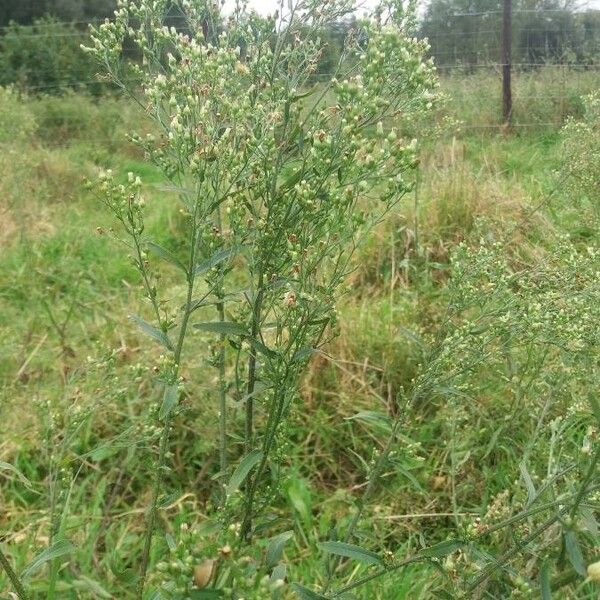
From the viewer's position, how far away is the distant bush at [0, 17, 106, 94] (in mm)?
14034

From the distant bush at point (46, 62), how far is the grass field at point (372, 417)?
370 inches

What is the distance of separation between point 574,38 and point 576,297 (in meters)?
11.0

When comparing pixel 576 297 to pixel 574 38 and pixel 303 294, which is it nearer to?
pixel 303 294

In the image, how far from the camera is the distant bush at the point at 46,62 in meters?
14.0

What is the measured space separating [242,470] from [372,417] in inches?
14.3

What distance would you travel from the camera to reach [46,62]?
48.3 ft

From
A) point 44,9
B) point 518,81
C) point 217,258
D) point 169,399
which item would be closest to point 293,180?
point 217,258

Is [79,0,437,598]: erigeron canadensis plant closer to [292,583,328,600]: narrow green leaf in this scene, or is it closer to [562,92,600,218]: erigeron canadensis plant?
[292,583,328,600]: narrow green leaf

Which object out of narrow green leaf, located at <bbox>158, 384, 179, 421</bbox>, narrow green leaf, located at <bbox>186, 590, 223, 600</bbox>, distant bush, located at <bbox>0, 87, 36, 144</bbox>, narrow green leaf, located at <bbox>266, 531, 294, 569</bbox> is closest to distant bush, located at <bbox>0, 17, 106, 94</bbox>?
distant bush, located at <bbox>0, 87, 36, 144</bbox>

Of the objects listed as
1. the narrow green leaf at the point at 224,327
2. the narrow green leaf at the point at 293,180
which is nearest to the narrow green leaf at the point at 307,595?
the narrow green leaf at the point at 224,327

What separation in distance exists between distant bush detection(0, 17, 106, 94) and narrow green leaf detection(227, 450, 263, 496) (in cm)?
1325

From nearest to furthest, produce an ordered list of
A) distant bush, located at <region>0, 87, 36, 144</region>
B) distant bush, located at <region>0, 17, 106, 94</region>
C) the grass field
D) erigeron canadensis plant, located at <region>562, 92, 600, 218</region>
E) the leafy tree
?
1. the grass field
2. erigeron canadensis plant, located at <region>562, 92, 600, 218</region>
3. distant bush, located at <region>0, 87, 36, 144</region>
4. distant bush, located at <region>0, 17, 106, 94</region>
5. the leafy tree

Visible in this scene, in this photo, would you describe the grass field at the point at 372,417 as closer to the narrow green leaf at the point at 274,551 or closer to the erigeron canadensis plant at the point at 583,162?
the erigeron canadensis plant at the point at 583,162

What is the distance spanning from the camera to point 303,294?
1.40 m
